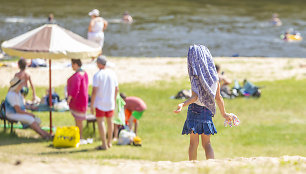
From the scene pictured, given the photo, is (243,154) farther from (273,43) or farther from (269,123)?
(273,43)

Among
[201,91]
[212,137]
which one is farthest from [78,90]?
[201,91]

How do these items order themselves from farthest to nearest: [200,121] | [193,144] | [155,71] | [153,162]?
1. [155,71]
2. [153,162]
3. [193,144]
4. [200,121]

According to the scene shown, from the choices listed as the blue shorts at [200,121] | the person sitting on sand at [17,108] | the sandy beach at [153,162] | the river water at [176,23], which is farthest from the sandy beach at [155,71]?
the blue shorts at [200,121]

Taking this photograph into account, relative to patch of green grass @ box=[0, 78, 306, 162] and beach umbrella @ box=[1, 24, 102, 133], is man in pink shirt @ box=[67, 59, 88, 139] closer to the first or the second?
beach umbrella @ box=[1, 24, 102, 133]

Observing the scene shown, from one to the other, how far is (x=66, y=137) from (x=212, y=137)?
3.03 metres

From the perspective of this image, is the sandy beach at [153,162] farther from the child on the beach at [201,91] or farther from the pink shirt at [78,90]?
the pink shirt at [78,90]

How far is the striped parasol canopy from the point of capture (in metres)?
10.2

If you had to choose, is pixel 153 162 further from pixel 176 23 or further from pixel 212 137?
pixel 176 23

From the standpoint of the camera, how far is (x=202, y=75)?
6.54 meters

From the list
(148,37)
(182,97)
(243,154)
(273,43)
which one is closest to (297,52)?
(273,43)

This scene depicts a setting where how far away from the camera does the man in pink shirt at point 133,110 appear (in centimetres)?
1098

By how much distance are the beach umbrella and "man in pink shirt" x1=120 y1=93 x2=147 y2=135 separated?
47.8 inches

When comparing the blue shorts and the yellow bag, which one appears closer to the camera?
→ the blue shorts

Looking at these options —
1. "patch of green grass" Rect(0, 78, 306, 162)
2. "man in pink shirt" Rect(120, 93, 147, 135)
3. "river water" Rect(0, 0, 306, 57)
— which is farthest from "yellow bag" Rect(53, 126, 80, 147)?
"river water" Rect(0, 0, 306, 57)
